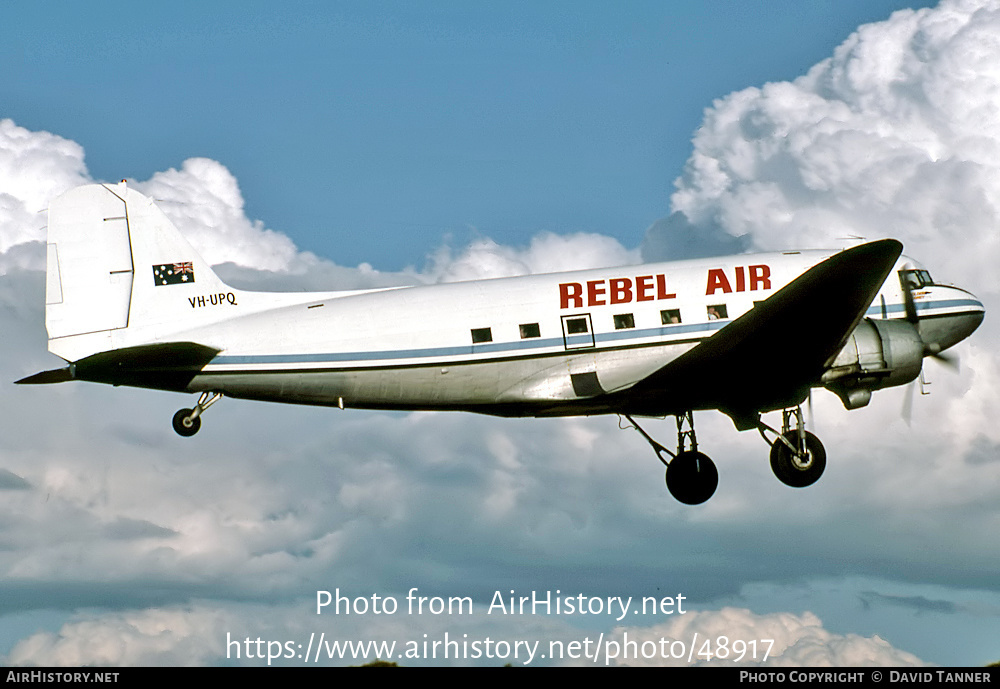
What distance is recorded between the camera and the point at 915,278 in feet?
70.1

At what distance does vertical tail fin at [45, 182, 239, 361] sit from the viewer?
19.1m

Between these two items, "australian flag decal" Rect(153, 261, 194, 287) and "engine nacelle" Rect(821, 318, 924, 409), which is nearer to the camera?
"engine nacelle" Rect(821, 318, 924, 409)

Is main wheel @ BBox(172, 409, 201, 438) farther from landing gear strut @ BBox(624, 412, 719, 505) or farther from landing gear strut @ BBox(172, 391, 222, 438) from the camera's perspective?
landing gear strut @ BBox(624, 412, 719, 505)

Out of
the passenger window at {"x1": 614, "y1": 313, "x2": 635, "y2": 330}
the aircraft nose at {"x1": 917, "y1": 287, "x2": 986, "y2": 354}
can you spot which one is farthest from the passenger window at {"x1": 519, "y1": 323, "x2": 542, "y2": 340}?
the aircraft nose at {"x1": 917, "y1": 287, "x2": 986, "y2": 354}

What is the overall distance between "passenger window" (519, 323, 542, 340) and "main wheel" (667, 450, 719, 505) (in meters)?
4.24

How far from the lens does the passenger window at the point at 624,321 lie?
65.0 ft

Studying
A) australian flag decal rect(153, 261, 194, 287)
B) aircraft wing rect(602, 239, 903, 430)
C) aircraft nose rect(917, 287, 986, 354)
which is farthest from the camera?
aircraft nose rect(917, 287, 986, 354)

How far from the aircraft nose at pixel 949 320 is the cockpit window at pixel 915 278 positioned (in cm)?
35

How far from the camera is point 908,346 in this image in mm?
19812

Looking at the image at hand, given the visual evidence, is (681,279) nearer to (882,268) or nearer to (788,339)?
(788,339)

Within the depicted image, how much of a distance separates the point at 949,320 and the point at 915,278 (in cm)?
98

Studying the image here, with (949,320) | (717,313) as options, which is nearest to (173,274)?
(717,313)

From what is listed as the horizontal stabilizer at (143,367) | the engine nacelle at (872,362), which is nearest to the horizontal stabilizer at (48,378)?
the horizontal stabilizer at (143,367)
